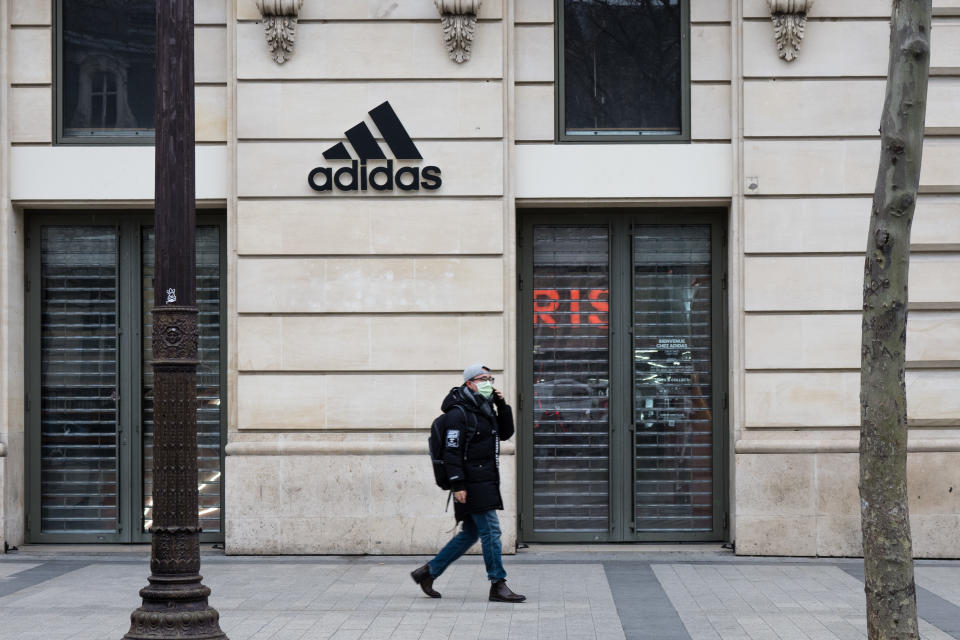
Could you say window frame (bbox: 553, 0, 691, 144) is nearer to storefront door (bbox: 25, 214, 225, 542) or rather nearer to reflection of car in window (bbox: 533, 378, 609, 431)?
reflection of car in window (bbox: 533, 378, 609, 431)

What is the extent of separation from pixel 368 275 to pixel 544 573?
3.40 meters

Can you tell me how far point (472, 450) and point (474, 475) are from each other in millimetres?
195

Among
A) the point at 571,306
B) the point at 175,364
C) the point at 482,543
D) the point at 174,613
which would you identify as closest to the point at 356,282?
the point at 571,306

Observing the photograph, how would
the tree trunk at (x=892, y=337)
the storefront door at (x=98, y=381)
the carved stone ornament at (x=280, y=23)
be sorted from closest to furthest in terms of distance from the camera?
the tree trunk at (x=892, y=337) → the carved stone ornament at (x=280, y=23) → the storefront door at (x=98, y=381)

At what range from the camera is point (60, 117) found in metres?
13.1

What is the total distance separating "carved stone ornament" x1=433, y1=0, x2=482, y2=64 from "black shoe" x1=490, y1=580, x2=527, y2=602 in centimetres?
538

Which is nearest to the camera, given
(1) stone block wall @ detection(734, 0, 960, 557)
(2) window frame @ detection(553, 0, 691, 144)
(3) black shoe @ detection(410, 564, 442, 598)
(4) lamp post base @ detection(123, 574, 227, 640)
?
(4) lamp post base @ detection(123, 574, 227, 640)

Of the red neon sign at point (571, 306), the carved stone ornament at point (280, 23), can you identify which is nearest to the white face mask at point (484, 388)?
the red neon sign at point (571, 306)

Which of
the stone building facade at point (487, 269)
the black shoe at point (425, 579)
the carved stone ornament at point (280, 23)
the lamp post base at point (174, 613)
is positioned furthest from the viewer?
the carved stone ornament at point (280, 23)

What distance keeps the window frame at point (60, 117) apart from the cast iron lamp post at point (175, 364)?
226 inches

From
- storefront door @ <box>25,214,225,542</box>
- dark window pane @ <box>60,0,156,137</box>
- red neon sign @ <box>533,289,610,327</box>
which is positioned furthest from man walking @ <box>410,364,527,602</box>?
dark window pane @ <box>60,0,156,137</box>

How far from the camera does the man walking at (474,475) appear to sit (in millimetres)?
9922

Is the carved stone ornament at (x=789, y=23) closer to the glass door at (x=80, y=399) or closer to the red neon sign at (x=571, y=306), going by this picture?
the red neon sign at (x=571, y=306)

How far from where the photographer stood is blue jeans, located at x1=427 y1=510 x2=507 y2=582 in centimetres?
991
